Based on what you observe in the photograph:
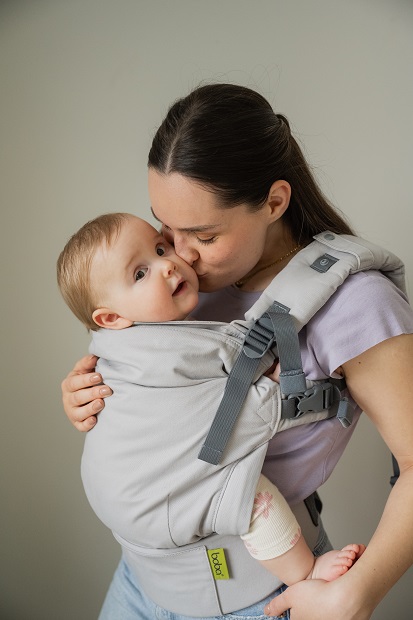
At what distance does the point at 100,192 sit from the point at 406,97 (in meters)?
0.96

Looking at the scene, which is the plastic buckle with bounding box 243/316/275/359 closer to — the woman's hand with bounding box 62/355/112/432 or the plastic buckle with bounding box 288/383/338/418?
the plastic buckle with bounding box 288/383/338/418

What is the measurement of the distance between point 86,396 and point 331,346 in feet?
1.72

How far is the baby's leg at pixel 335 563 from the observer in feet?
4.31

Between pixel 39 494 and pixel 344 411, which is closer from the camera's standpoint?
pixel 344 411

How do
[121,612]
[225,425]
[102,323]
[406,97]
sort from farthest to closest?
[406,97], [121,612], [102,323], [225,425]

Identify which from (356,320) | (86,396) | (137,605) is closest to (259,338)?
(356,320)

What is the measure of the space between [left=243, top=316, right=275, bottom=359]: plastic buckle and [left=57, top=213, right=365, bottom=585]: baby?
81 millimetres

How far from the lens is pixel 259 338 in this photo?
135 centimetres

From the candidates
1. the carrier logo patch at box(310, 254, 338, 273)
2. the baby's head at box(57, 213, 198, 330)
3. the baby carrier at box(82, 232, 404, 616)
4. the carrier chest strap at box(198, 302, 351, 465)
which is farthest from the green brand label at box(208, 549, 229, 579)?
the carrier logo patch at box(310, 254, 338, 273)

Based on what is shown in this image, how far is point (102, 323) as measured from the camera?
58.1 inches

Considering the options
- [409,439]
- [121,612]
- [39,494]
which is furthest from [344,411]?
[39,494]

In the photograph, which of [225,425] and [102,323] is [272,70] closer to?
[102,323]

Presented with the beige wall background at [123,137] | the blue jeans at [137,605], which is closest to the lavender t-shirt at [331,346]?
the blue jeans at [137,605]

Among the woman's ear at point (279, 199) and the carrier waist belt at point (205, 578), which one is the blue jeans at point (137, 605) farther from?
the woman's ear at point (279, 199)
